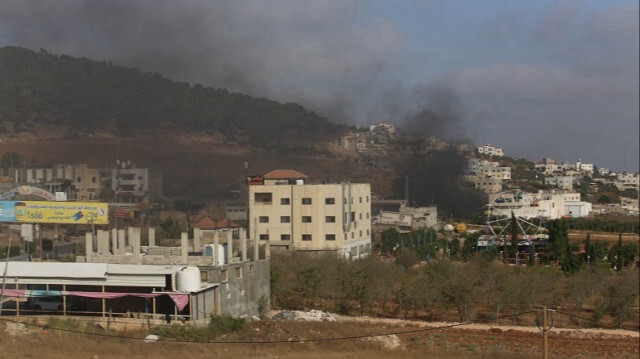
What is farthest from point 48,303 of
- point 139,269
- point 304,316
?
point 304,316

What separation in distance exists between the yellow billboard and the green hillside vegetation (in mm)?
41460

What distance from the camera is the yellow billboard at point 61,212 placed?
86.9 feet

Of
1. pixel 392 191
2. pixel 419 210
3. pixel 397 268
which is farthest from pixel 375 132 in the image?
pixel 397 268

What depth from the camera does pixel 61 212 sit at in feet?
87.7

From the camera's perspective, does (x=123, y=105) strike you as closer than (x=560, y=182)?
Yes

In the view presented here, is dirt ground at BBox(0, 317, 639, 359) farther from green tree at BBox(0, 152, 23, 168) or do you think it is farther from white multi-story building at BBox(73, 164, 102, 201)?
green tree at BBox(0, 152, 23, 168)

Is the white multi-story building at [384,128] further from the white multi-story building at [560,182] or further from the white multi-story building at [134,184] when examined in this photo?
the white multi-story building at [134,184]

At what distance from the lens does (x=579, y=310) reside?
2722 centimetres

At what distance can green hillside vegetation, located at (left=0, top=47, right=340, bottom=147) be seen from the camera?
2842 inches

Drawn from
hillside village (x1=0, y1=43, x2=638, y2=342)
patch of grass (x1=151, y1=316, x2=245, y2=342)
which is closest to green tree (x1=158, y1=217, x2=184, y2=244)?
hillside village (x1=0, y1=43, x2=638, y2=342)

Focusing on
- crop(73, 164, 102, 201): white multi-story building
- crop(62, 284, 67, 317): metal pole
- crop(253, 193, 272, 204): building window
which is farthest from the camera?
crop(73, 164, 102, 201): white multi-story building

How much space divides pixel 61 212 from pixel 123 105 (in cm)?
5749

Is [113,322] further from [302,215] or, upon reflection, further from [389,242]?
[389,242]

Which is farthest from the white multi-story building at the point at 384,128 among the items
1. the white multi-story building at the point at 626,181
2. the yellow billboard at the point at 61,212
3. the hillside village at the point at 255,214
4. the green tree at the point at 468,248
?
the yellow billboard at the point at 61,212
